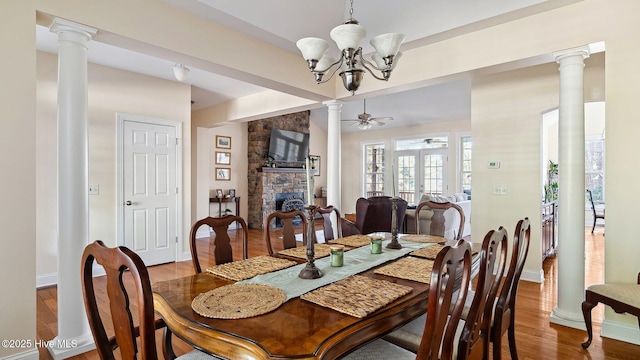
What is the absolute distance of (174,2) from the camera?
2709 millimetres

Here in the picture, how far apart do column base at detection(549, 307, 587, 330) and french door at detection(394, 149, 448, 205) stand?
5631 mm

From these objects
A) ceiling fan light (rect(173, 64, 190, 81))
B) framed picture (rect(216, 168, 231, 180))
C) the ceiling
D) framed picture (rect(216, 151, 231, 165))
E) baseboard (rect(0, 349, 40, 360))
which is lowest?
baseboard (rect(0, 349, 40, 360))

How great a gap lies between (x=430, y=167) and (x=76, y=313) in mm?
7863

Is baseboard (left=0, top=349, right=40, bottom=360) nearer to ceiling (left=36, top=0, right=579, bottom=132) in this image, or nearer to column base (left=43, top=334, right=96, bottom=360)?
column base (left=43, top=334, right=96, bottom=360)

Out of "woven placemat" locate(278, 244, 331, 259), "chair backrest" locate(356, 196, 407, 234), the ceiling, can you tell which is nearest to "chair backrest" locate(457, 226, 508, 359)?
"woven placemat" locate(278, 244, 331, 259)

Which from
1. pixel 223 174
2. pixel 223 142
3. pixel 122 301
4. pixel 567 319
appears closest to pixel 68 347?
pixel 122 301

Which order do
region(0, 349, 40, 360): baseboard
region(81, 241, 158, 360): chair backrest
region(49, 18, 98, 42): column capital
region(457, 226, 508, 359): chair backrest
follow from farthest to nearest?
region(49, 18, 98, 42): column capital < region(0, 349, 40, 360): baseboard < region(457, 226, 508, 359): chair backrest < region(81, 241, 158, 360): chair backrest

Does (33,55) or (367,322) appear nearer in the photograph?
(367,322)

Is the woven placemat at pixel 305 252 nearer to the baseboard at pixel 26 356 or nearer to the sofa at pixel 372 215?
the baseboard at pixel 26 356

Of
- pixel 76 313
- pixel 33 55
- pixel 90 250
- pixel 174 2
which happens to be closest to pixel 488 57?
pixel 174 2

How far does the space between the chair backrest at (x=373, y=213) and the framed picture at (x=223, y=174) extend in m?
4.27

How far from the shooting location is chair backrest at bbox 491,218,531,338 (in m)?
1.73

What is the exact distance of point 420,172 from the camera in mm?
8867

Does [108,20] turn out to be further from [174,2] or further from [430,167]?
[430,167]
